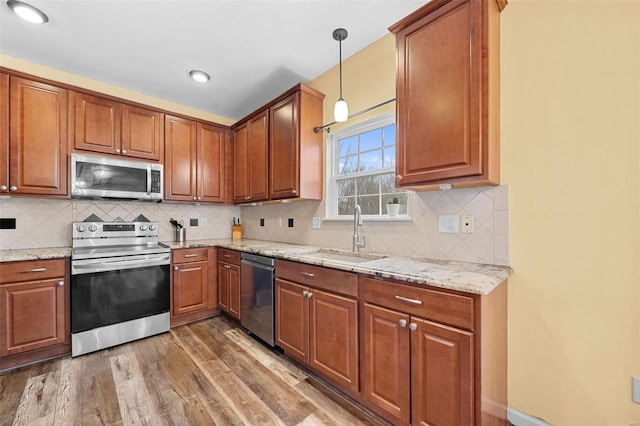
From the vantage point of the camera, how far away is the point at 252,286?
8.48ft

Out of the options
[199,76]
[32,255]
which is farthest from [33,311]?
[199,76]

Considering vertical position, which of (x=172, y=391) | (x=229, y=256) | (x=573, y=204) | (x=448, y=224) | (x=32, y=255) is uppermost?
(x=573, y=204)

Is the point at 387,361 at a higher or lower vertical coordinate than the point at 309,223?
lower

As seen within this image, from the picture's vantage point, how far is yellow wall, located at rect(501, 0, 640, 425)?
4.14 feet

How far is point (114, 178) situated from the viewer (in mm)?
2758

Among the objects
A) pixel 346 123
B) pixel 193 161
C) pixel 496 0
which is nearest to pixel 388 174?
pixel 346 123

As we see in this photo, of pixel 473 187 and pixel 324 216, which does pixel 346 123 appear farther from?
pixel 473 187

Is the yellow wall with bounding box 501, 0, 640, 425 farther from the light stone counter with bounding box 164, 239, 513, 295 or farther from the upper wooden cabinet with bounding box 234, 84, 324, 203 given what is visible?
the upper wooden cabinet with bounding box 234, 84, 324, 203

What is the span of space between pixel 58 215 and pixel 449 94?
3.64 metres

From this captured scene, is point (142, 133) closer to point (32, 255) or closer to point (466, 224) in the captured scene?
point (32, 255)

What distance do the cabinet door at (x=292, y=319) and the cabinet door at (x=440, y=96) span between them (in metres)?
1.13

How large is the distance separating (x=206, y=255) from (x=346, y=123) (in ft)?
7.01

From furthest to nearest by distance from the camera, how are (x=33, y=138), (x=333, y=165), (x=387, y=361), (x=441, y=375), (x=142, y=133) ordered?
1. (x=142, y=133)
2. (x=333, y=165)
3. (x=33, y=138)
4. (x=387, y=361)
5. (x=441, y=375)

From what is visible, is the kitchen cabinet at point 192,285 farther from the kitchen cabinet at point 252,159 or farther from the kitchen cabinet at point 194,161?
the kitchen cabinet at point 252,159
